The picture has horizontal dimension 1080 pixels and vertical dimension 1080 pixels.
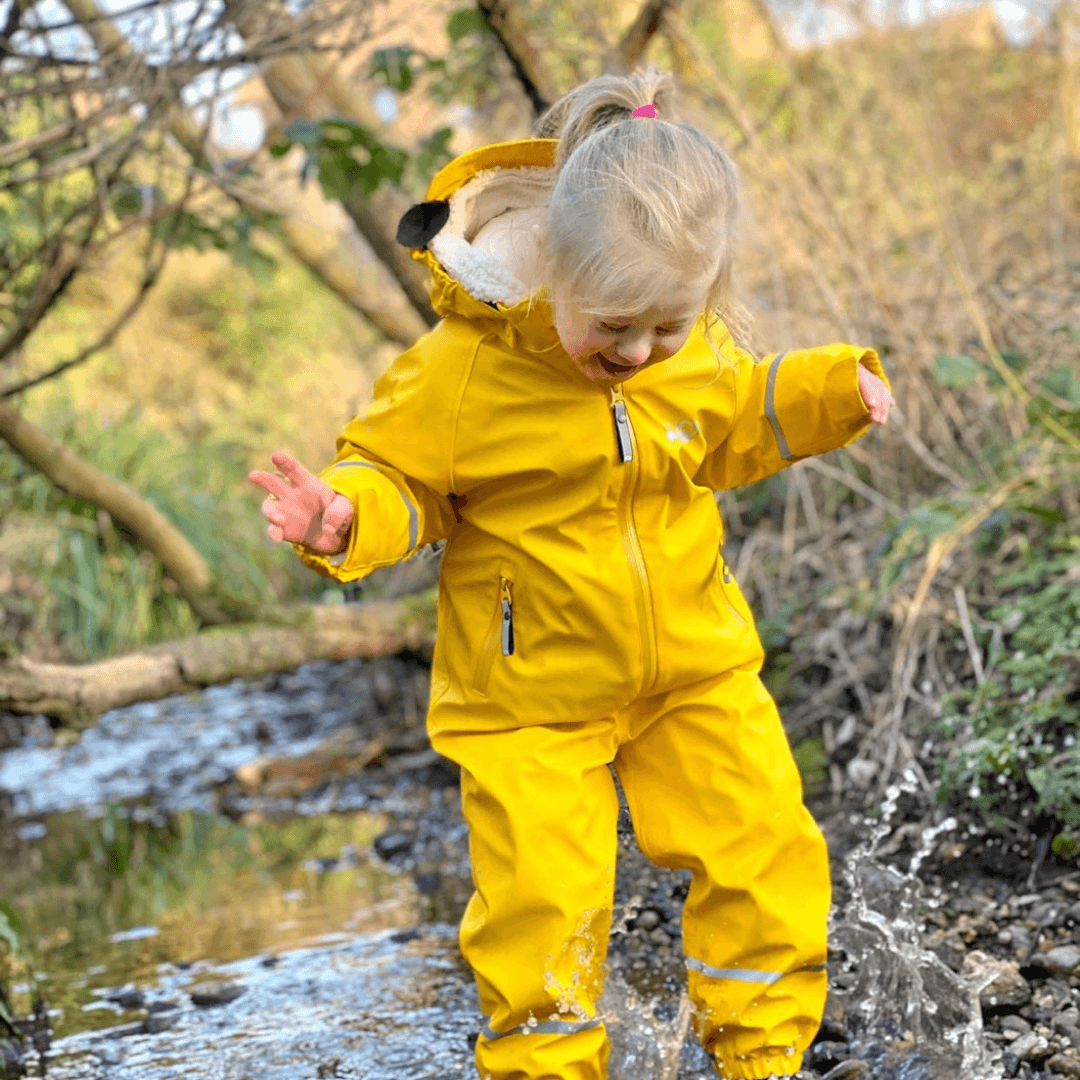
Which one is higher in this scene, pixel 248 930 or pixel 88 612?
pixel 88 612

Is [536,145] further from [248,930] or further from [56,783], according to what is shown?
[56,783]

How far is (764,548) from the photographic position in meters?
4.04

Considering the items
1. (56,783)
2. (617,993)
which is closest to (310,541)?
(617,993)

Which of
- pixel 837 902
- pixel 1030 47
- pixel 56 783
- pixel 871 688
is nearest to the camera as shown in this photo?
pixel 837 902

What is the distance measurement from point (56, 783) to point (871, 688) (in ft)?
9.98

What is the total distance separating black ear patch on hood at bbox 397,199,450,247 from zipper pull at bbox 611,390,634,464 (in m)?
0.38

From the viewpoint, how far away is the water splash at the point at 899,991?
2025mm

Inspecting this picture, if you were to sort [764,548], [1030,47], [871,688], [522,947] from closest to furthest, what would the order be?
[522,947], [871,688], [764,548], [1030,47]

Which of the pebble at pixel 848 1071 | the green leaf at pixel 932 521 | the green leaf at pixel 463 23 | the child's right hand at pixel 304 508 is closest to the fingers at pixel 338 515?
the child's right hand at pixel 304 508

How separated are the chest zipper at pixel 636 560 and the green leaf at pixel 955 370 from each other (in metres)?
1.58

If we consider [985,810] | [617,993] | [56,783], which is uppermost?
[56,783]

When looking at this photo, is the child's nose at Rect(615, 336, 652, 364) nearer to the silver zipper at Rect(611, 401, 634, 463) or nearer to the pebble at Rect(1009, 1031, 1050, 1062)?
the silver zipper at Rect(611, 401, 634, 463)

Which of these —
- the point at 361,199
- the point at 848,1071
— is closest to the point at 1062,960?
the point at 848,1071

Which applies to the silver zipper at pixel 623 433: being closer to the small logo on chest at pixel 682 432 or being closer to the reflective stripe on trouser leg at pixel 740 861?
the small logo on chest at pixel 682 432
